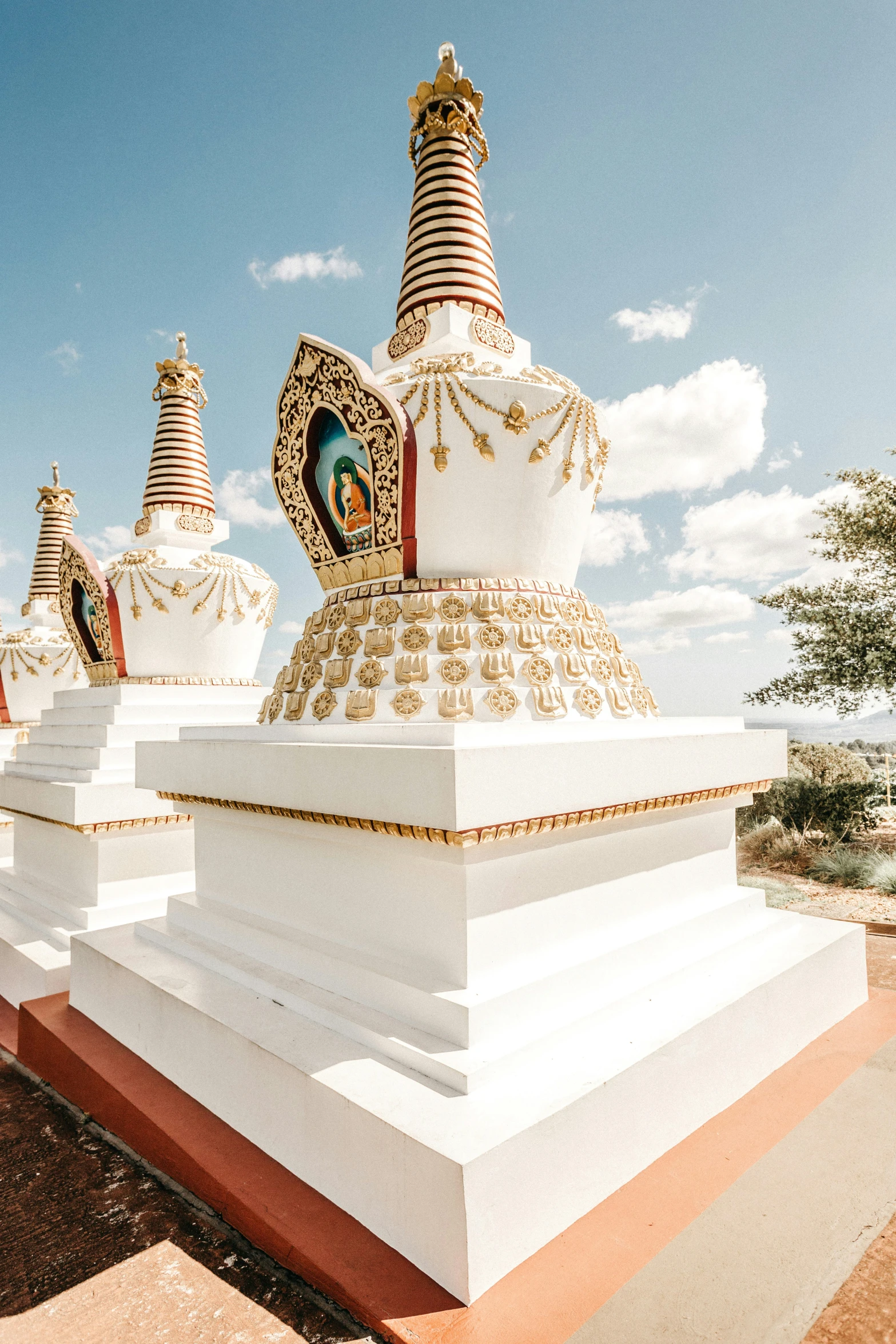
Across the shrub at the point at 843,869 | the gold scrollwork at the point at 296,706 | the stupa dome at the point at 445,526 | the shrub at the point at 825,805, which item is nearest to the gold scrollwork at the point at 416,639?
the stupa dome at the point at 445,526

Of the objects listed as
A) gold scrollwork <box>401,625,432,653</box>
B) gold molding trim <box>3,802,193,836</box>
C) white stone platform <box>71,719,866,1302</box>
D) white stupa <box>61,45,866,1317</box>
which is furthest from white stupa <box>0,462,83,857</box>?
gold scrollwork <box>401,625,432,653</box>

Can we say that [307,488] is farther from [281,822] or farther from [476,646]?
[281,822]

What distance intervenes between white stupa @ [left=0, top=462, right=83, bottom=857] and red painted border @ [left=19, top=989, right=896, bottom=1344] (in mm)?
6648

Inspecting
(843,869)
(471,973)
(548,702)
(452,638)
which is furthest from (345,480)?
(843,869)

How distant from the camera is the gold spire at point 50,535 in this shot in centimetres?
970

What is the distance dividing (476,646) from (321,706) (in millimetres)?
807

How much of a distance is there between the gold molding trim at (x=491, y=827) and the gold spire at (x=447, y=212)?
115 inches

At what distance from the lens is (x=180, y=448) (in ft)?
23.5

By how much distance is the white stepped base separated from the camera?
214 centimetres

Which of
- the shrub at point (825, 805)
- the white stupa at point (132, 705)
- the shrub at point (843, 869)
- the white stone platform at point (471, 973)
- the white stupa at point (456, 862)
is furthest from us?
the shrub at point (825, 805)

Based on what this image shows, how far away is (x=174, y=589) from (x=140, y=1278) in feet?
15.9

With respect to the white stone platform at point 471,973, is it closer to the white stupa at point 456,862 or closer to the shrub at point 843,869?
the white stupa at point 456,862

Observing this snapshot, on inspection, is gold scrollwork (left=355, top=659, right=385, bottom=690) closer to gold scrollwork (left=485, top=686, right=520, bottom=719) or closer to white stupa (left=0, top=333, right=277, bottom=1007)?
gold scrollwork (left=485, top=686, right=520, bottom=719)

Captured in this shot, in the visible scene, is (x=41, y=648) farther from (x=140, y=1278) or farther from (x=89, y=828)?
(x=140, y=1278)
